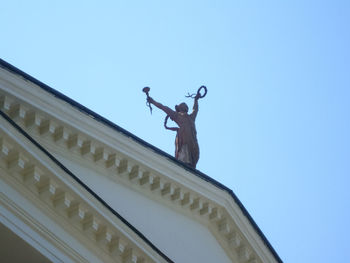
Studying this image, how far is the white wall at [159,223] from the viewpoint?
15.7m

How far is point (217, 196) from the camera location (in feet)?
58.7

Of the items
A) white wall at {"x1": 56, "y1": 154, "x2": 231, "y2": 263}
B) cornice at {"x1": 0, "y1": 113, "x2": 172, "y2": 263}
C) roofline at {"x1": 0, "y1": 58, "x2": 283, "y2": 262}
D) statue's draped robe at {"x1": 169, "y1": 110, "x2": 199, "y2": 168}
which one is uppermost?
statue's draped robe at {"x1": 169, "y1": 110, "x2": 199, "y2": 168}

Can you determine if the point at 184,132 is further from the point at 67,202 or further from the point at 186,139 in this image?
the point at 67,202

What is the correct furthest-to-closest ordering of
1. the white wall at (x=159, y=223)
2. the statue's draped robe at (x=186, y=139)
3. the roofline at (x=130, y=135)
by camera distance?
the statue's draped robe at (x=186, y=139) → the white wall at (x=159, y=223) → the roofline at (x=130, y=135)

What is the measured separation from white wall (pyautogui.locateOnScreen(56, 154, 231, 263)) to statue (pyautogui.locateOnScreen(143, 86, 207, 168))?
1.68m

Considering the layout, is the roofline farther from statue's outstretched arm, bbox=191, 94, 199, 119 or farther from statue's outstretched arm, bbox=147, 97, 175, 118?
statue's outstretched arm, bbox=191, 94, 199, 119

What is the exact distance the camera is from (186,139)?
62.8ft

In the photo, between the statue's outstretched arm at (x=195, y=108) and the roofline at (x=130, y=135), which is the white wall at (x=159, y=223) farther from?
the statue's outstretched arm at (x=195, y=108)

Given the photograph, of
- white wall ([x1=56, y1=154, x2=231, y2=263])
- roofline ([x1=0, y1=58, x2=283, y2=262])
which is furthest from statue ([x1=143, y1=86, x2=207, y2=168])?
white wall ([x1=56, y1=154, x2=231, y2=263])

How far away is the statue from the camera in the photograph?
18891 mm

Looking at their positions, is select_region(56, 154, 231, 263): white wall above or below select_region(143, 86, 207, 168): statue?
below

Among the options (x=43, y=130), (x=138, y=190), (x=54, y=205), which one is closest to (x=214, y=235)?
(x=138, y=190)

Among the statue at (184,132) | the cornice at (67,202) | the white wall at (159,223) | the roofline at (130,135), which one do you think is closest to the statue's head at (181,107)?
the statue at (184,132)

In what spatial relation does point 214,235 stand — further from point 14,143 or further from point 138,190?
point 14,143
